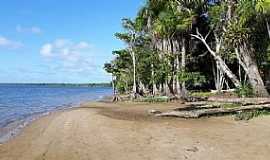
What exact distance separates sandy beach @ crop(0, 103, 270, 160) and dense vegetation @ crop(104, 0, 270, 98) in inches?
440

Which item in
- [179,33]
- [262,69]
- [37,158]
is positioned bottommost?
[37,158]

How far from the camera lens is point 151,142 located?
48.3ft

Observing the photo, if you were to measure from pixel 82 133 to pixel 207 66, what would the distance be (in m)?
35.2

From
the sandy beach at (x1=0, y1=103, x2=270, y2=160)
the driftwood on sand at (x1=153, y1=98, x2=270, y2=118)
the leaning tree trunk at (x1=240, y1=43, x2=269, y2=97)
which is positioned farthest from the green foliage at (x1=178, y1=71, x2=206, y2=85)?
the sandy beach at (x1=0, y1=103, x2=270, y2=160)

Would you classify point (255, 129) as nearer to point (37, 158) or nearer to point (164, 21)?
point (37, 158)

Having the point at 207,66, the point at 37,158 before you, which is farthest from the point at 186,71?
the point at 37,158

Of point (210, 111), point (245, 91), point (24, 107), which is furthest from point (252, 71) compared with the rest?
point (24, 107)

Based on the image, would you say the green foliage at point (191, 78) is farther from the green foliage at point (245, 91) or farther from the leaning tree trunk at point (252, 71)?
the leaning tree trunk at point (252, 71)

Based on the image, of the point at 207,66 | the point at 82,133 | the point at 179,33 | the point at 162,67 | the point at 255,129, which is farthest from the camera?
the point at 207,66

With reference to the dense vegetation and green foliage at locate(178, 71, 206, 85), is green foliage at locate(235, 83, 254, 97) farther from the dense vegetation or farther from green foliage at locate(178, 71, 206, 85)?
green foliage at locate(178, 71, 206, 85)

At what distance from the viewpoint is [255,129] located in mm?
17156

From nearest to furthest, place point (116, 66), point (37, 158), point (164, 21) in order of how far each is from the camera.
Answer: point (37, 158) → point (164, 21) → point (116, 66)

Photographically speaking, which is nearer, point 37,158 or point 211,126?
point 37,158

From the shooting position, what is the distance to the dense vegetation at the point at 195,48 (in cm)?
3088
